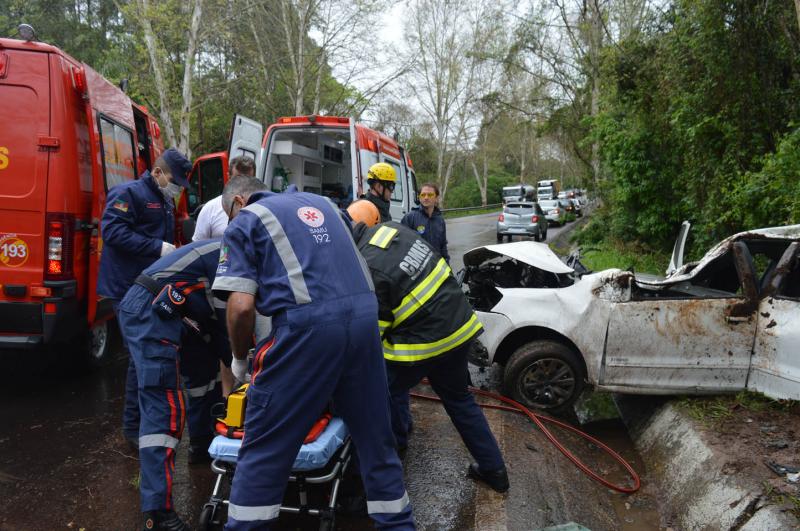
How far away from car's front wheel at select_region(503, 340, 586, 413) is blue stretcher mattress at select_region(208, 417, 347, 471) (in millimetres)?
2080

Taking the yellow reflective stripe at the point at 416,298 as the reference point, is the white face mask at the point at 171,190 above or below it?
above

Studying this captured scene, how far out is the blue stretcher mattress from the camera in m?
2.25

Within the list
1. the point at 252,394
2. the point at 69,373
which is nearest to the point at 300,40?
the point at 69,373

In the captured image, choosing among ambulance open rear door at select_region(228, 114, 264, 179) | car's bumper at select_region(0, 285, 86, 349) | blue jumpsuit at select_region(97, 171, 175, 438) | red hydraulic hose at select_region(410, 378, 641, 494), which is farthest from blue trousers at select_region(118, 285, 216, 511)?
ambulance open rear door at select_region(228, 114, 264, 179)

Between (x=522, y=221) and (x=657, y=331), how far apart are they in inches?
545

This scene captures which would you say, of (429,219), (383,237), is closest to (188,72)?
(429,219)

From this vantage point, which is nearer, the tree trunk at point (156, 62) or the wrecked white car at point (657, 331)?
the wrecked white car at point (657, 331)

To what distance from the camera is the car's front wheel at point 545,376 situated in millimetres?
4043

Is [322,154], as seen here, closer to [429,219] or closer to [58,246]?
[429,219]

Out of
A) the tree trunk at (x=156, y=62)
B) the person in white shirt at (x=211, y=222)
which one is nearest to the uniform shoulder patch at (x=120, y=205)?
the person in white shirt at (x=211, y=222)

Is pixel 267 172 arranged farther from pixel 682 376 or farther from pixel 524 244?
pixel 682 376

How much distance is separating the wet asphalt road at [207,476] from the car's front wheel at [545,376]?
26 cm

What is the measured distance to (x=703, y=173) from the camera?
7.47 m

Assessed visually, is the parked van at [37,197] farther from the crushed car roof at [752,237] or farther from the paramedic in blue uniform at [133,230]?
Answer: the crushed car roof at [752,237]
